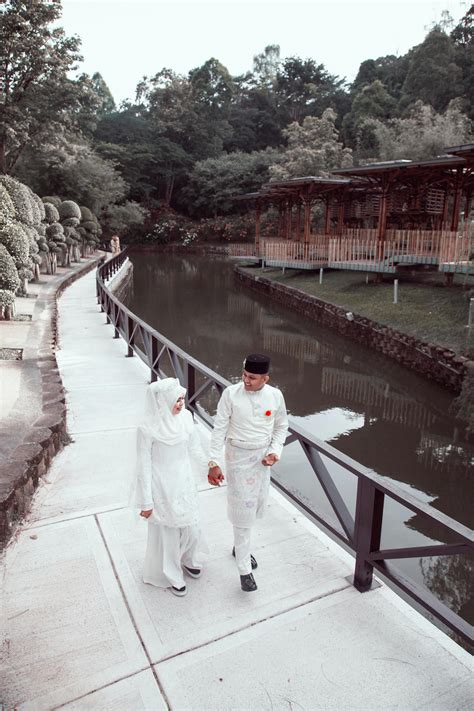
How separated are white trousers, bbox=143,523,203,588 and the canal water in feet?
3.38

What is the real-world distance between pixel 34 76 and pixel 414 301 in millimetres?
17985

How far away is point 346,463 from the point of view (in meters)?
3.06

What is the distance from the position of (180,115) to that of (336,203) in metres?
36.8

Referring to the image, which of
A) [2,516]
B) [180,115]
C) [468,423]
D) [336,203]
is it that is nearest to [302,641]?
[2,516]

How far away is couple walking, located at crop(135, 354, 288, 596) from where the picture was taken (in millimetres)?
2814

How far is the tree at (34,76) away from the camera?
780 inches

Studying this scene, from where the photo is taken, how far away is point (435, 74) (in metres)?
42.4

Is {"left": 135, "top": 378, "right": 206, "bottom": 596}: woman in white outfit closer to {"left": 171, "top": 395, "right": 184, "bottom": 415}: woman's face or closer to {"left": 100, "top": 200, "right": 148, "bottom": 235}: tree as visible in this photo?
{"left": 171, "top": 395, "right": 184, "bottom": 415}: woman's face

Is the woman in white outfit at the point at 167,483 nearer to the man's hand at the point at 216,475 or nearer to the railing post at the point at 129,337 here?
the man's hand at the point at 216,475

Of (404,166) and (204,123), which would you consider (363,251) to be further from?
(204,123)

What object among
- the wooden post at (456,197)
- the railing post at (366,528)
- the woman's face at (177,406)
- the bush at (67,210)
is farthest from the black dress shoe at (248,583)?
the bush at (67,210)

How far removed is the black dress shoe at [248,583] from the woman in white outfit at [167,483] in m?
0.35

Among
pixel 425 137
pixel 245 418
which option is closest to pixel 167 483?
pixel 245 418

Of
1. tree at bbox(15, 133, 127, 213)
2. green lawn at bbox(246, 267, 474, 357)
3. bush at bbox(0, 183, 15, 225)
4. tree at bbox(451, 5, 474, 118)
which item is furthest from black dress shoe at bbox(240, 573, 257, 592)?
tree at bbox(451, 5, 474, 118)
